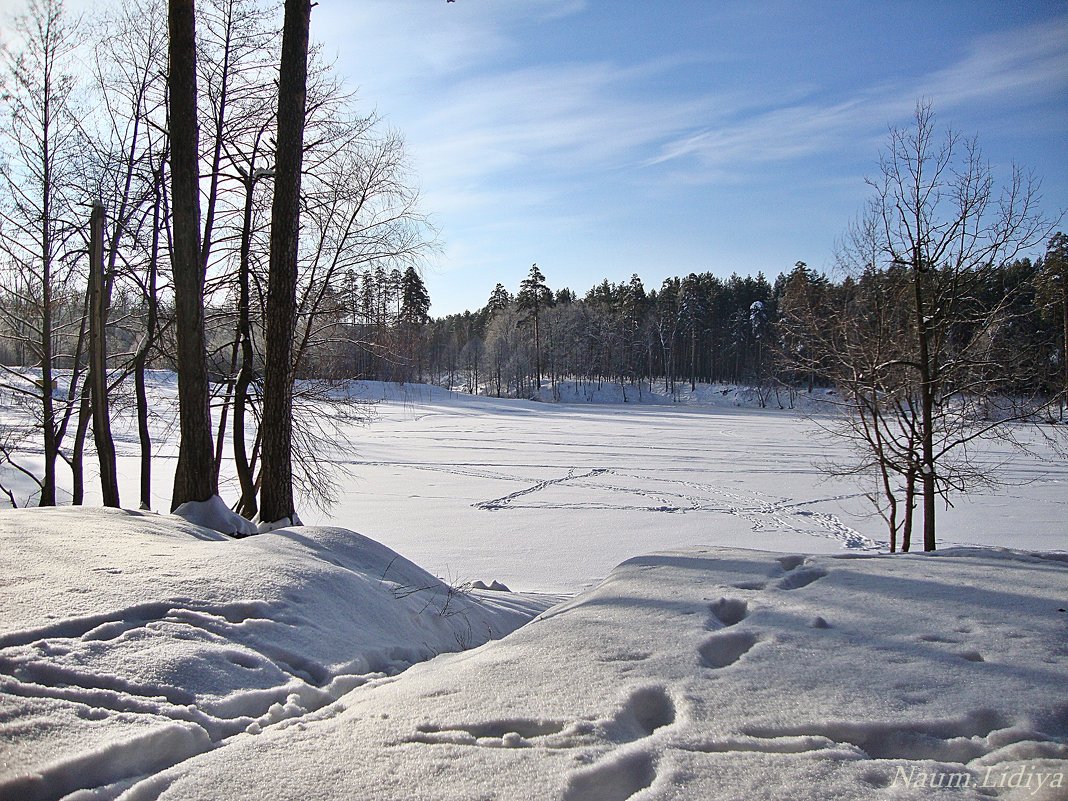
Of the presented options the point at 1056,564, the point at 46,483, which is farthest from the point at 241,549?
the point at 46,483

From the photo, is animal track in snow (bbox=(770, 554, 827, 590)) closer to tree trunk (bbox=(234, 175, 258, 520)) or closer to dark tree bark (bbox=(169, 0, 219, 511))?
dark tree bark (bbox=(169, 0, 219, 511))

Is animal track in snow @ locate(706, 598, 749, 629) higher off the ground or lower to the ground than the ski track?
higher

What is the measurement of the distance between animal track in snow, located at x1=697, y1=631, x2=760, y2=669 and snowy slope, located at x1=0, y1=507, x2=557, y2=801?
1557 millimetres

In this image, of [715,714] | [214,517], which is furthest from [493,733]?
[214,517]

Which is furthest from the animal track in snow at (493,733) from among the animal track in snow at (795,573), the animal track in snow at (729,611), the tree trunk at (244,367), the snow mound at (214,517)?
the tree trunk at (244,367)

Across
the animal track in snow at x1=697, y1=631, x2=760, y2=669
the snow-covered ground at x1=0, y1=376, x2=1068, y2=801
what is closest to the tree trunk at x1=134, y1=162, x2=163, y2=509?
the snow-covered ground at x1=0, y1=376, x2=1068, y2=801

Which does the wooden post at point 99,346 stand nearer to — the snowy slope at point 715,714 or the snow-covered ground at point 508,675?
the snow-covered ground at point 508,675

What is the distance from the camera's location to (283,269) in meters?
7.11

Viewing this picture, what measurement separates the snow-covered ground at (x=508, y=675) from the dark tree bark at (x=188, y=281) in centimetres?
183

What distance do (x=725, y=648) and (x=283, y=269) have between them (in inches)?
243

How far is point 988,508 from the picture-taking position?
532 inches

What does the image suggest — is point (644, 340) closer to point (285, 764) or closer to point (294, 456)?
point (294, 456)

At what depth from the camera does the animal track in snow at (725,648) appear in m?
2.62

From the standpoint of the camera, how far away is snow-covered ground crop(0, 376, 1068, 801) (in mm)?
1816
